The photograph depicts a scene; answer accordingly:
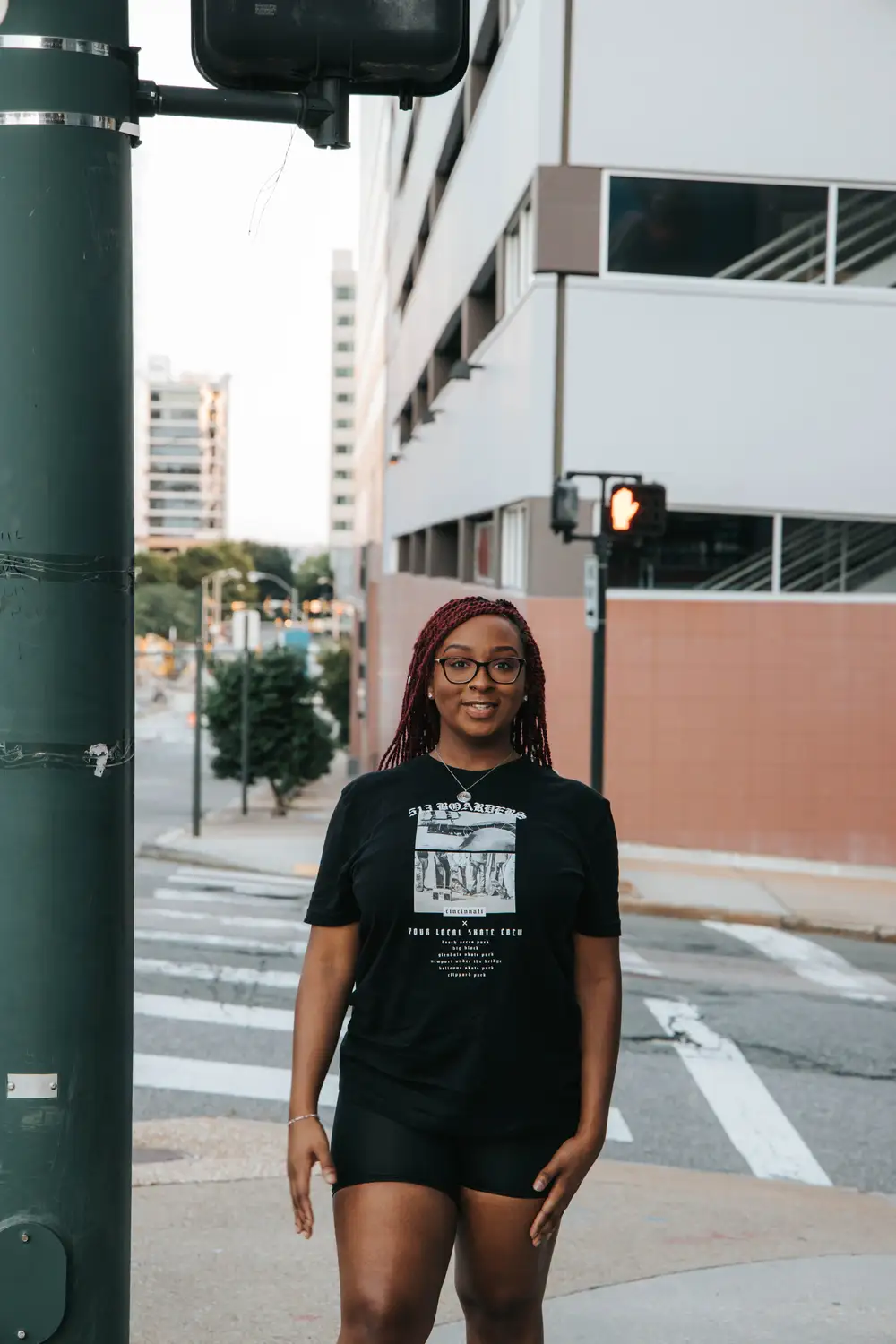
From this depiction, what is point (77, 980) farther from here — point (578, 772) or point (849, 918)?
point (578, 772)

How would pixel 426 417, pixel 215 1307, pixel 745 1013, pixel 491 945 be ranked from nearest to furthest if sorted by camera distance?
pixel 491 945
pixel 215 1307
pixel 745 1013
pixel 426 417

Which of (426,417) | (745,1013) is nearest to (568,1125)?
(745,1013)

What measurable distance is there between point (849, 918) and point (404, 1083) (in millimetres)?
13033

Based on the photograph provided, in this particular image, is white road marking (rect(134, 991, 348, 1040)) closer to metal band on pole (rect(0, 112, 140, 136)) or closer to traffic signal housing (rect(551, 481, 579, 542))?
traffic signal housing (rect(551, 481, 579, 542))

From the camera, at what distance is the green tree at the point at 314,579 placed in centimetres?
17712

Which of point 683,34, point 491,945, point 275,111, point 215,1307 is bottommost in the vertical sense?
point 215,1307

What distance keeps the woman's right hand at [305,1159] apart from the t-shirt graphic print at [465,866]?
1.65 feet

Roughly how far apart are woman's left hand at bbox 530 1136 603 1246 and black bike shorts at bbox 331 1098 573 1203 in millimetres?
31

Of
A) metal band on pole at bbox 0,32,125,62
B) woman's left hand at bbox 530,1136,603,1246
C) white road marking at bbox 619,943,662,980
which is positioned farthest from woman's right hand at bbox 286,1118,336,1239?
white road marking at bbox 619,943,662,980

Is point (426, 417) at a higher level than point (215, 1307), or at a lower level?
higher

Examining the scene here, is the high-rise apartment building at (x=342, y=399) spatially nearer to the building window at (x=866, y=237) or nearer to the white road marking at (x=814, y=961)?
the building window at (x=866, y=237)

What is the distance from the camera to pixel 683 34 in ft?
63.3

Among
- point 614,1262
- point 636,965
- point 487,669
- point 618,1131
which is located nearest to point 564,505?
point 636,965

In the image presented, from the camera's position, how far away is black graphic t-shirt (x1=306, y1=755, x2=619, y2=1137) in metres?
3.20
